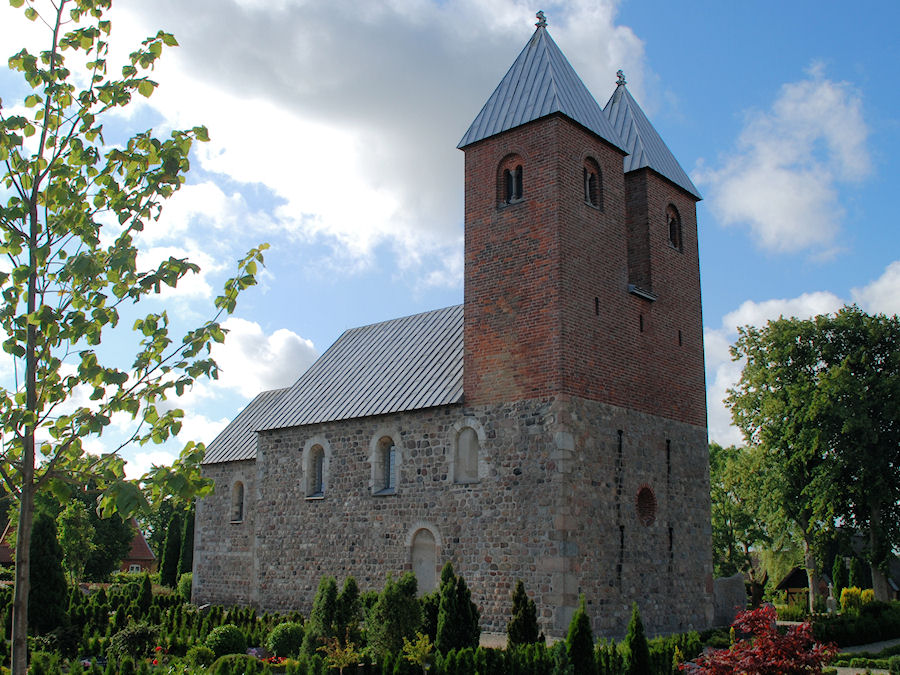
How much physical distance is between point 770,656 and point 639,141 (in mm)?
14403

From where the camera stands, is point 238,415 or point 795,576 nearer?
point 238,415

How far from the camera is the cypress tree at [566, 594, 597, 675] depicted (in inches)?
428

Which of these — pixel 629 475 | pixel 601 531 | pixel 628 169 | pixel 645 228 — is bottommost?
pixel 601 531

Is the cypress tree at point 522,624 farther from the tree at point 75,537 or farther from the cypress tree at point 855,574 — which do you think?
the tree at point 75,537

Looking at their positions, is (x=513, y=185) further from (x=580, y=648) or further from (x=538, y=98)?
(x=580, y=648)

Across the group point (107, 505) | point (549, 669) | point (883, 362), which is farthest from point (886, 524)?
point (107, 505)

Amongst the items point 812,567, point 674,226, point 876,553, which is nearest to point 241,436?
point 674,226

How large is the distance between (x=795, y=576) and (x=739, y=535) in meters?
3.25

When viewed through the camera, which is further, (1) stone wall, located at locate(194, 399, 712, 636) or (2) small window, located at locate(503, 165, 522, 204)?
(2) small window, located at locate(503, 165, 522, 204)

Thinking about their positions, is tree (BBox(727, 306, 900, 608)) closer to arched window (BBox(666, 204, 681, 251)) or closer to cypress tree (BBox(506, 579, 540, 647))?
arched window (BBox(666, 204, 681, 251))

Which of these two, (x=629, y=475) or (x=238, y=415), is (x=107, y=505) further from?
(x=238, y=415)

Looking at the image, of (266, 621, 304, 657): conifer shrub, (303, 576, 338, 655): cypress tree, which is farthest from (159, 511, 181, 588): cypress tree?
(303, 576, 338, 655): cypress tree

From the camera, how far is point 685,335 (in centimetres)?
1991

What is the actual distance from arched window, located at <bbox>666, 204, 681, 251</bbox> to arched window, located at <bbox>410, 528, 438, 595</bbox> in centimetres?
942
